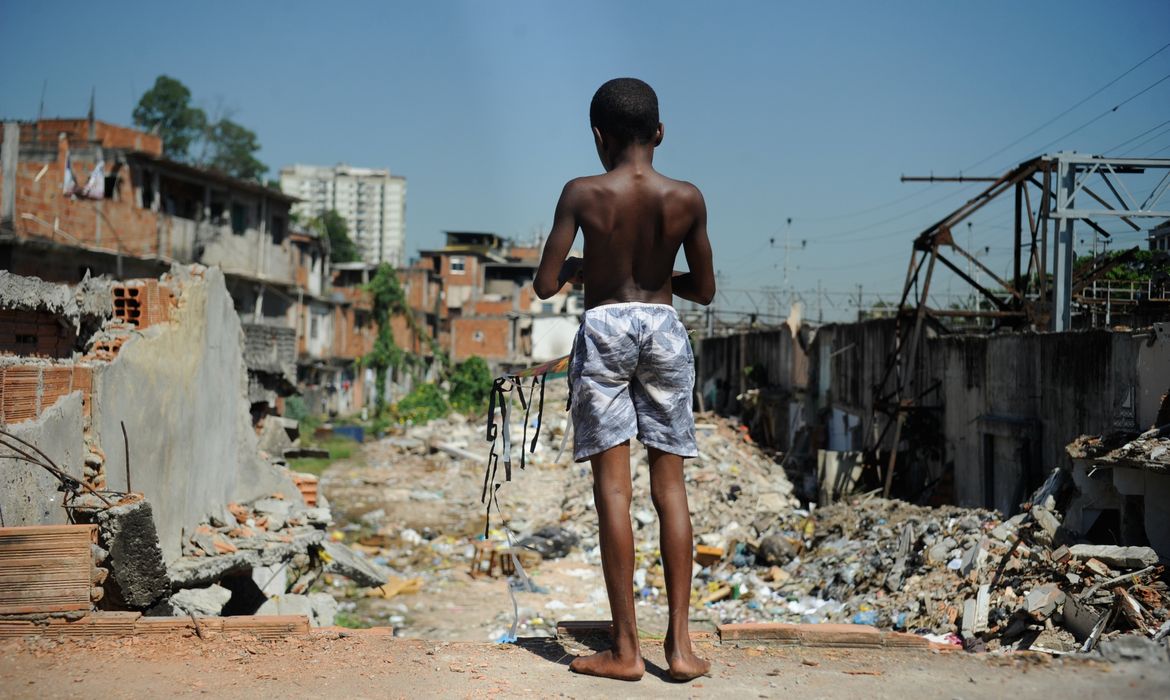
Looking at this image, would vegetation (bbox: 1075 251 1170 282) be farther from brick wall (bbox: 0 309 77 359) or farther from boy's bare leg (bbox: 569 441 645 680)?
brick wall (bbox: 0 309 77 359)

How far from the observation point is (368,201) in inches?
3450

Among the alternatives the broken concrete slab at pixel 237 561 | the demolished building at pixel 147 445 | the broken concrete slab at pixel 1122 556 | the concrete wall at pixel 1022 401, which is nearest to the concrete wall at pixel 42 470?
the demolished building at pixel 147 445

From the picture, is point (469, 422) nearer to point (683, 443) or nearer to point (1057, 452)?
point (1057, 452)

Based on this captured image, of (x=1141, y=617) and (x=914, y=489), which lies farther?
(x=914, y=489)

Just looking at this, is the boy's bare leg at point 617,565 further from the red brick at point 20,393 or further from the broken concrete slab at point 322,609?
the broken concrete slab at point 322,609

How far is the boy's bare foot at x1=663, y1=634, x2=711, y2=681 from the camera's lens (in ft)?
10.3

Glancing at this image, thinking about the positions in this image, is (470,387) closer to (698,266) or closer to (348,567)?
(348,567)

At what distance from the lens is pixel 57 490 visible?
4.95 m

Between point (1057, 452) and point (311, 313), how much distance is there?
28397 mm

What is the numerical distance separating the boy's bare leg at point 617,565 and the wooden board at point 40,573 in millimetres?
2018

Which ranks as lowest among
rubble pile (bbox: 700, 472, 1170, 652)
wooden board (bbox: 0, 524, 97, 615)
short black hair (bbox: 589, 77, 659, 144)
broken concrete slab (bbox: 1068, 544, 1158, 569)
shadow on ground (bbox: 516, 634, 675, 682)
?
rubble pile (bbox: 700, 472, 1170, 652)

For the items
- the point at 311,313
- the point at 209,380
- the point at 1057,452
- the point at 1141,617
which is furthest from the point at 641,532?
the point at 311,313

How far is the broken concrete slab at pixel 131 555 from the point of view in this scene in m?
4.83

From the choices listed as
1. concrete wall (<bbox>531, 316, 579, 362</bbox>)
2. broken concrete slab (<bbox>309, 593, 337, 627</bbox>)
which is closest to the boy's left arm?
broken concrete slab (<bbox>309, 593, 337, 627</bbox>)
